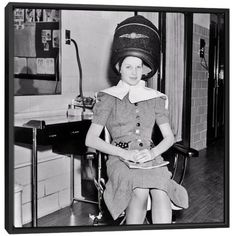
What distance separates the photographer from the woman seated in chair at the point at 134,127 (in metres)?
2.91

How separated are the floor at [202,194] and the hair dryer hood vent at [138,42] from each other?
69 cm

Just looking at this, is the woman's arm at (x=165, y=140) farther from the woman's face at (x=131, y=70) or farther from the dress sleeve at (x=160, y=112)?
the woman's face at (x=131, y=70)

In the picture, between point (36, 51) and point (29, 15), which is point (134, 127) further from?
point (29, 15)

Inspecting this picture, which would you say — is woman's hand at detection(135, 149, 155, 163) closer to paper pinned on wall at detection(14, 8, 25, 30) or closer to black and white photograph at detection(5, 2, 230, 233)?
black and white photograph at detection(5, 2, 230, 233)

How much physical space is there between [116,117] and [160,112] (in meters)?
0.28

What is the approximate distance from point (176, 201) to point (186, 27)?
1.15m

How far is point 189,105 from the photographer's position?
3291 millimetres

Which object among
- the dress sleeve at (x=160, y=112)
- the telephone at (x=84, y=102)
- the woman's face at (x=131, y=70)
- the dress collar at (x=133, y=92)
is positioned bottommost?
the dress sleeve at (x=160, y=112)

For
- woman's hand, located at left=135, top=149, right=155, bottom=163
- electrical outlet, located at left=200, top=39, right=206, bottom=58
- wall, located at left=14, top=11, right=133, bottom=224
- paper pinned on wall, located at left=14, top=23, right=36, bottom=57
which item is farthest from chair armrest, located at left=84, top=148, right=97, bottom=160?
electrical outlet, located at left=200, top=39, right=206, bottom=58

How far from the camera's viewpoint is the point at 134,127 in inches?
118

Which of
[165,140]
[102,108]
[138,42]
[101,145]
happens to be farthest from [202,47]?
[101,145]

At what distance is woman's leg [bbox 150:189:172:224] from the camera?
9.55 feet

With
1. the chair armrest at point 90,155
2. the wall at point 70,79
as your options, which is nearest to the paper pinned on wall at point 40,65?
the wall at point 70,79

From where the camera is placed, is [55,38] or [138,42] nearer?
[138,42]
